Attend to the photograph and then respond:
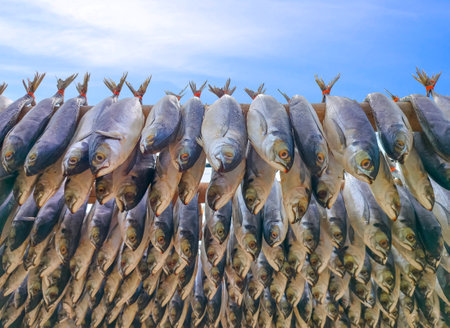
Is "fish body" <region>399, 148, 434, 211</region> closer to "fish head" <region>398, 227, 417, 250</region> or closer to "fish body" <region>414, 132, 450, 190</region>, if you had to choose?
"fish body" <region>414, 132, 450, 190</region>

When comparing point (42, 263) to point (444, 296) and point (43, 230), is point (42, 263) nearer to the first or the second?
point (43, 230)

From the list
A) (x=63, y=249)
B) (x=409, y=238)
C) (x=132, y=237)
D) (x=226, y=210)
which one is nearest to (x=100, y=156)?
(x=132, y=237)

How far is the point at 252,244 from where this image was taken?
2564 mm

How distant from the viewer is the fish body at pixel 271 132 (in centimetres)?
198

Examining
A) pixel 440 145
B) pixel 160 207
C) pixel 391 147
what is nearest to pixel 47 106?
pixel 160 207

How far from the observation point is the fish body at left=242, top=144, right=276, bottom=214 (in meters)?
2.18

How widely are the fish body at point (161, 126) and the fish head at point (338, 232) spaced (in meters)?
1.27

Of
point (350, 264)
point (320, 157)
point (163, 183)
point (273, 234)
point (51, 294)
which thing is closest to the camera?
point (320, 157)

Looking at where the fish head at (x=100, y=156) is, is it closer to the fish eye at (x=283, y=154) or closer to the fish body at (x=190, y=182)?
the fish body at (x=190, y=182)

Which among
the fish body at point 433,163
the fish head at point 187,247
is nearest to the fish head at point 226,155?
the fish head at point 187,247

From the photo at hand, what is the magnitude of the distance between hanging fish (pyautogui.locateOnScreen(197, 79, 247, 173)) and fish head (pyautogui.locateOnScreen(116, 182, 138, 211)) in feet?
1.53

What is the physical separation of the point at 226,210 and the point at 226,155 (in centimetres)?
82

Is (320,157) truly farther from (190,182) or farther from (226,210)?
(226,210)

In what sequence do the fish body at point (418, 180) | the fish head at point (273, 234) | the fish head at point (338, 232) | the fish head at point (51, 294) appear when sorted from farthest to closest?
the fish head at point (51, 294)
the fish head at point (338, 232)
the fish head at point (273, 234)
the fish body at point (418, 180)
